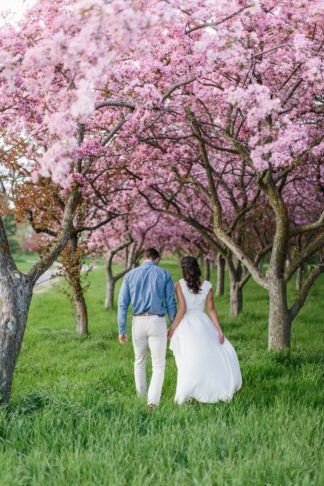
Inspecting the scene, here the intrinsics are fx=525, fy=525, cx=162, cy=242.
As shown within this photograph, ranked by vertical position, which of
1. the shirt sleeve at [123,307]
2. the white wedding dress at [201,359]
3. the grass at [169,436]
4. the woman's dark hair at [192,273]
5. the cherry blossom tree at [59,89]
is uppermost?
the cherry blossom tree at [59,89]

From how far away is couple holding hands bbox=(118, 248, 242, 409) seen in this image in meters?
6.65

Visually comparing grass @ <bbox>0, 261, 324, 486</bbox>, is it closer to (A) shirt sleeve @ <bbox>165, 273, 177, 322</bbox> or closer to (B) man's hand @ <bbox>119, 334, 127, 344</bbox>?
(B) man's hand @ <bbox>119, 334, 127, 344</bbox>

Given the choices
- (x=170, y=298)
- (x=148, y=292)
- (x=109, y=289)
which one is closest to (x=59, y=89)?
(x=148, y=292)

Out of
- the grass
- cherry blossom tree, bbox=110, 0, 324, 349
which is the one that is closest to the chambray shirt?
the grass

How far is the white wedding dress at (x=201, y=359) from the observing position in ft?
21.9

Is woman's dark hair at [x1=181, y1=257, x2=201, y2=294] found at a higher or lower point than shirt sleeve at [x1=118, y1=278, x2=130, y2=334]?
higher

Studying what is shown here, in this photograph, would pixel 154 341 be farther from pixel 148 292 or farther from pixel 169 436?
pixel 169 436

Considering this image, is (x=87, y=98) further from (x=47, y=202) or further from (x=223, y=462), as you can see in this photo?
(x=47, y=202)

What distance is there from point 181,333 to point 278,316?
12.2ft

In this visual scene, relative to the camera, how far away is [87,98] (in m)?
3.87

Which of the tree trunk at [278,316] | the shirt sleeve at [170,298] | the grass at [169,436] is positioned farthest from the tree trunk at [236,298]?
the shirt sleeve at [170,298]

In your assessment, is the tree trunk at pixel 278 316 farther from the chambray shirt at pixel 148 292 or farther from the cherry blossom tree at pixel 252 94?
the chambray shirt at pixel 148 292

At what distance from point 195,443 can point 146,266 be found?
104 inches

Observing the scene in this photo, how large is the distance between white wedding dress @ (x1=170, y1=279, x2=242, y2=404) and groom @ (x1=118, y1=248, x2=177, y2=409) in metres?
0.27
